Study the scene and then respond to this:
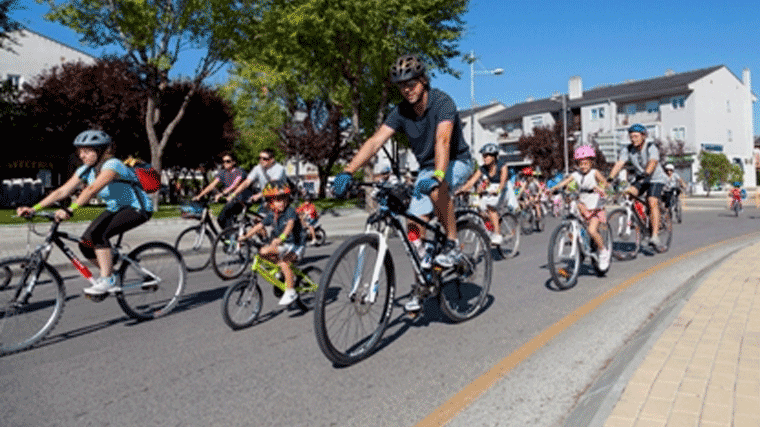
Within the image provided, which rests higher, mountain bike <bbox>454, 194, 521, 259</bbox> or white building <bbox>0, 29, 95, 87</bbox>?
white building <bbox>0, 29, 95, 87</bbox>

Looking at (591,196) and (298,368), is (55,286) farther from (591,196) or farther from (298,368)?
(591,196)

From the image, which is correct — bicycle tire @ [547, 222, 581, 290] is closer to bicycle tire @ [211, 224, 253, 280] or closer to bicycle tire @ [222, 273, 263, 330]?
bicycle tire @ [222, 273, 263, 330]

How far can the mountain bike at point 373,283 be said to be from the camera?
3.78 m

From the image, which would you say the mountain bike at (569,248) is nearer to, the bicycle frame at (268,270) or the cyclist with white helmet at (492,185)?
the cyclist with white helmet at (492,185)

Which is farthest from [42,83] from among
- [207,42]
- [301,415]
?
[301,415]

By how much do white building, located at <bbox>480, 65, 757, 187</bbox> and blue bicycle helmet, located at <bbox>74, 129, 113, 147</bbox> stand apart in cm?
5279

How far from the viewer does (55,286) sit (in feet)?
16.7

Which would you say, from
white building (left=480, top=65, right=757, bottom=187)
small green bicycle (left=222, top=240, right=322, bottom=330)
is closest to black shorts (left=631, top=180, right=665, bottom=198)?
small green bicycle (left=222, top=240, right=322, bottom=330)

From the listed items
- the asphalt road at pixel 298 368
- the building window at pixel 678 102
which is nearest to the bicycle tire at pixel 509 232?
the asphalt road at pixel 298 368

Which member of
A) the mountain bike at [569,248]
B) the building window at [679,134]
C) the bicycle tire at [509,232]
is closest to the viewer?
the mountain bike at [569,248]

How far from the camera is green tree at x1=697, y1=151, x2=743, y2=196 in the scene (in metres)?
50.0

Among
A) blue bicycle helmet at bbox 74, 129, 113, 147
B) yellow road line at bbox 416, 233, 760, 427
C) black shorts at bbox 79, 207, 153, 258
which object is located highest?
blue bicycle helmet at bbox 74, 129, 113, 147

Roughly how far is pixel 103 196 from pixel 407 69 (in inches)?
122

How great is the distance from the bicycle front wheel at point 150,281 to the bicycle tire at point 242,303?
3.30 feet
